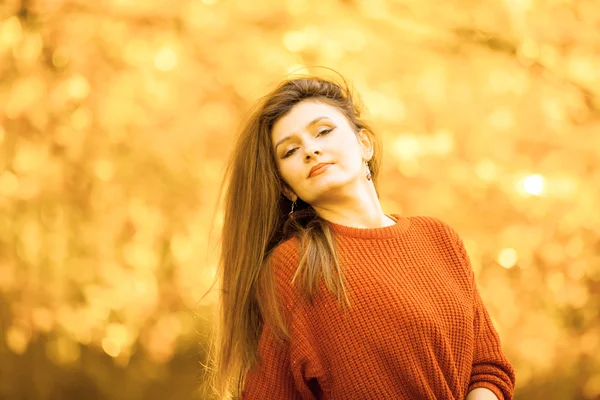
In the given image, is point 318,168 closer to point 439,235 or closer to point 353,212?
point 353,212

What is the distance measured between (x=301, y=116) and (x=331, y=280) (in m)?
0.33

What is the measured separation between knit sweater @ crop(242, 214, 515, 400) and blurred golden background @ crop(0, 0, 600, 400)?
1054 millimetres

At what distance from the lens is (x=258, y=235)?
1542mm

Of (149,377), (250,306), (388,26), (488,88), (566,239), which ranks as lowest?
(149,377)

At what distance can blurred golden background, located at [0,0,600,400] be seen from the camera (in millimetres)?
2512

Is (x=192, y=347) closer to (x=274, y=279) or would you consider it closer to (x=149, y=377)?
(x=149, y=377)

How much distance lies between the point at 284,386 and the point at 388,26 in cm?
148

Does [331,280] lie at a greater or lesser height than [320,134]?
lesser

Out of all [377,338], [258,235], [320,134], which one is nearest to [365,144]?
[320,134]

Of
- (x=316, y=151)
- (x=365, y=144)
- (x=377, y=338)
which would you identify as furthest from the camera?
(x=365, y=144)

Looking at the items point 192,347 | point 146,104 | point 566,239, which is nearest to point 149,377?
point 192,347

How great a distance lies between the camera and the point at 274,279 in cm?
144

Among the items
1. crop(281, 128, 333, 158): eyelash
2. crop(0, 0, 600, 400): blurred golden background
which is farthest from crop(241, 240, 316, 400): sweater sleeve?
crop(0, 0, 600, 400): blurred golden background

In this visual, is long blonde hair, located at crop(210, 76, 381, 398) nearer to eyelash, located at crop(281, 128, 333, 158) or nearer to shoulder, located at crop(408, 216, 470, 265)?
eyelash, located at crop(281, 128, 333, 158)
